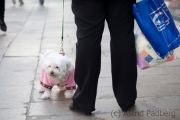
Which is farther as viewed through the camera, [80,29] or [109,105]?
[109,105]

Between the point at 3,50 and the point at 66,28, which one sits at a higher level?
the point at 3,50

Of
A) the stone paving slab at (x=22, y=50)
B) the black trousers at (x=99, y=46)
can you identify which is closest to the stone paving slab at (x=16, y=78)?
the stone paving slab at (x=22, y=50)

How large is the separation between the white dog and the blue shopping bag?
41.1 inches

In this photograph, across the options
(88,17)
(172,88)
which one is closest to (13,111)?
(88,17)

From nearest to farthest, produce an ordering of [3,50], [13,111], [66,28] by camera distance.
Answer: [13,111], [3,50], [66,28]

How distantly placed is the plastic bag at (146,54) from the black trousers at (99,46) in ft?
0.17

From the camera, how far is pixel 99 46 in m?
2.73

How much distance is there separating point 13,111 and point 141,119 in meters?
1.27

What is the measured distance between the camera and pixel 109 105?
10.4ft

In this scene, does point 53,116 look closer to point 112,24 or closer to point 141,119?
point 141,119

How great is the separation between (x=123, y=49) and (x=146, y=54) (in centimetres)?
21

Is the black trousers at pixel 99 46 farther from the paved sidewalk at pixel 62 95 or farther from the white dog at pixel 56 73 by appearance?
the white dog at pixel 56 73

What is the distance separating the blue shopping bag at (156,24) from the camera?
257cm

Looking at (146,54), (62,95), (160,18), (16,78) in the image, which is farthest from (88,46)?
(16,78)
